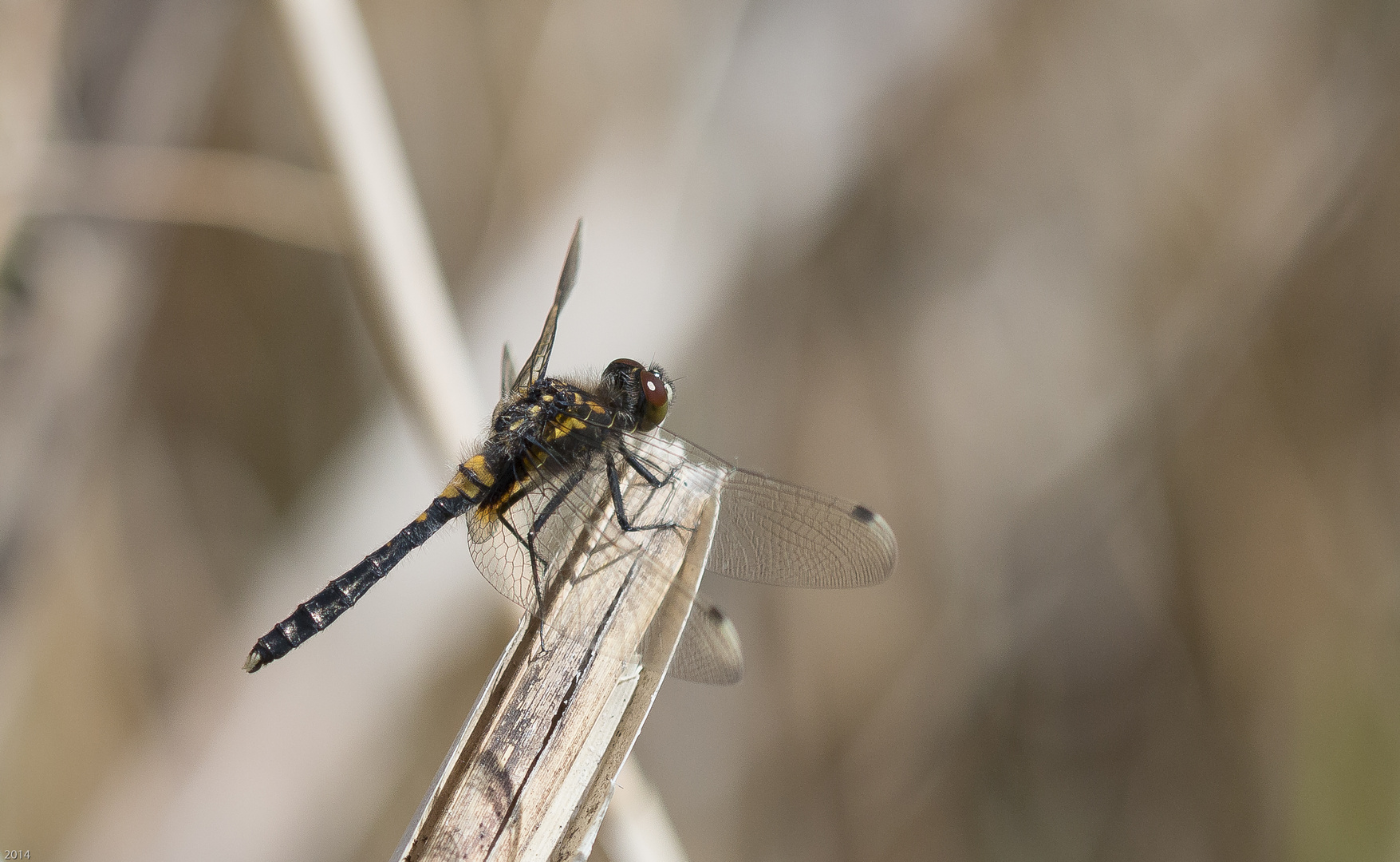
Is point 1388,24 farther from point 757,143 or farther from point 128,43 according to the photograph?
point 128,43

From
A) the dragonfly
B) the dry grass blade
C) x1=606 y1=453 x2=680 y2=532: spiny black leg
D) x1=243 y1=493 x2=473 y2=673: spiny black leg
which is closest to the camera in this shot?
the dry grass blade

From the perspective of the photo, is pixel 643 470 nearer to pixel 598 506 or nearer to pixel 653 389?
pixel 598 506

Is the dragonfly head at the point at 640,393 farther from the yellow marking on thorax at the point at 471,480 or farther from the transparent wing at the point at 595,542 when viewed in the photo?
the yellow marking on thorax at the point at 471,480

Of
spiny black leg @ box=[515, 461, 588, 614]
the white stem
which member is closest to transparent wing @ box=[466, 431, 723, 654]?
spiny black leg @ box=[515, 461, 588, 614]

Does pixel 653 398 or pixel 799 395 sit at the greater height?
pixel 799 395

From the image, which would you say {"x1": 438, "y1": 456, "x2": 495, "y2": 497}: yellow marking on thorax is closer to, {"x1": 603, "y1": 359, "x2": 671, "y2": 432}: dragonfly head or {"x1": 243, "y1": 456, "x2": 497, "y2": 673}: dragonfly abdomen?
{"x1": 243, "y1": 456, "x2": 497, "y2": 673}: dragonfly abdomen

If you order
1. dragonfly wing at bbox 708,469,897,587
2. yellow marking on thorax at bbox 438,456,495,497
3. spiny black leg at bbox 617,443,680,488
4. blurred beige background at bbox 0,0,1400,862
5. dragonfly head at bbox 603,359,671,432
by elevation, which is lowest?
spiny black leg at bbox 617,443,680,488

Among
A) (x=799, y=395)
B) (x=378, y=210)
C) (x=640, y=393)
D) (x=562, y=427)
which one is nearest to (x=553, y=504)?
(x=562, y=427)
